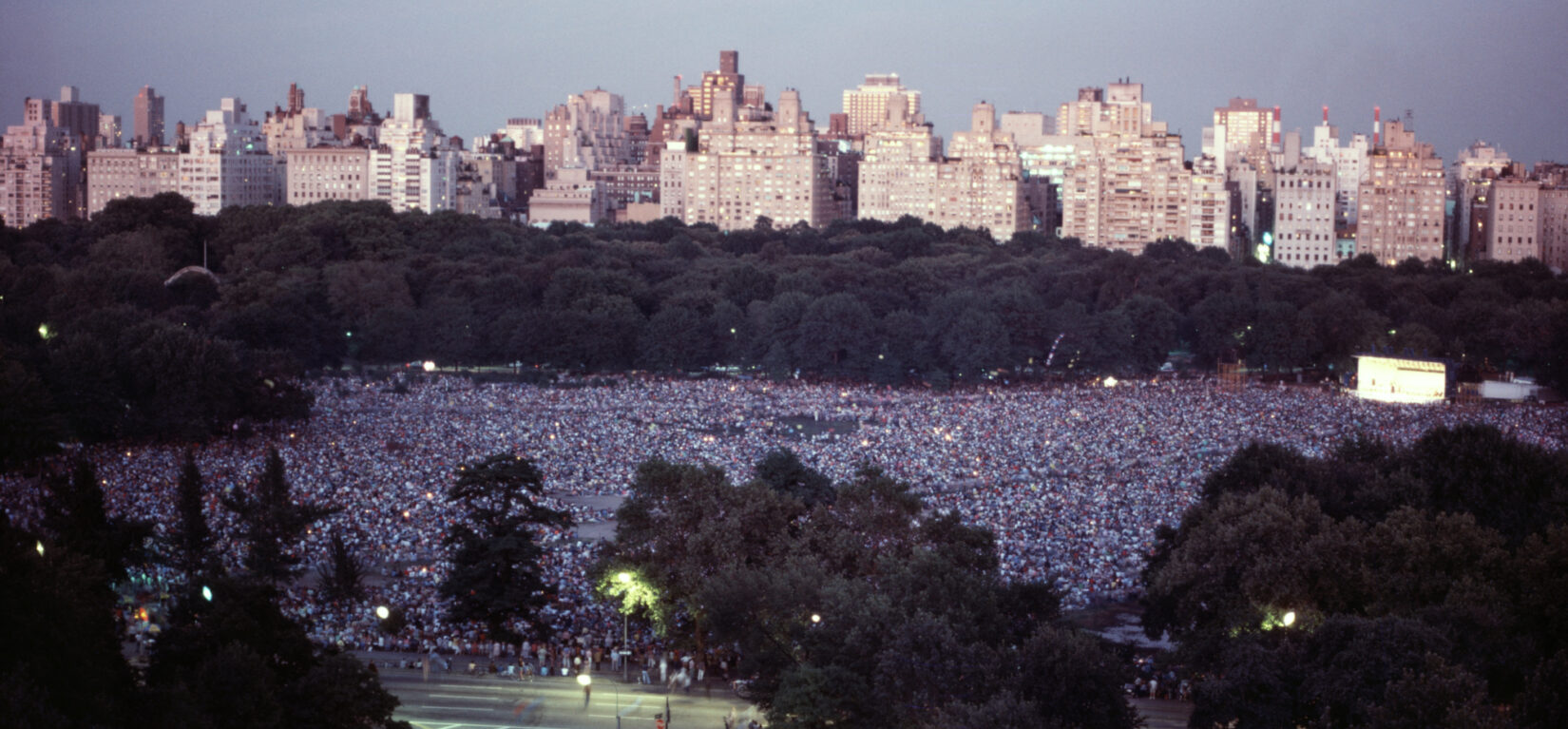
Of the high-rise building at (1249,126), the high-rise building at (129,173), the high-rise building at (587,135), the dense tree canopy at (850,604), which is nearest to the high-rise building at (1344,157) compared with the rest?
the high-rise building at (1249,126)

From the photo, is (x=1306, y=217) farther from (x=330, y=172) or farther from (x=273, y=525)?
(x=273, y=525)

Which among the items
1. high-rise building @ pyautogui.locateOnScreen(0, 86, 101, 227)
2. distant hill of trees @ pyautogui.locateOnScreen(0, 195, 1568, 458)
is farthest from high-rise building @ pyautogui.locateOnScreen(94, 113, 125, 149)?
distant hill of trees @ pyautogui.locateOnScreen(0, 195, 1568, 458)

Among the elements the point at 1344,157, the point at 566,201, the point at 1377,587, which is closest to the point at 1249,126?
the point at 1344,157

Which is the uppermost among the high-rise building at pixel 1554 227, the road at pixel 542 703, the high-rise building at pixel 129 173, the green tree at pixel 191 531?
the high-rise building at pixel 129 173

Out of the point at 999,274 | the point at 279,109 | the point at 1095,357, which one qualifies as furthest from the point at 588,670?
the point at 279,109

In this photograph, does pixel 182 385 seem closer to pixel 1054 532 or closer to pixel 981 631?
pixel 1054 532

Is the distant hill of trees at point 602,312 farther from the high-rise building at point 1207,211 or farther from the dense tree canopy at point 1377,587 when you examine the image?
the high-rise building at point 1207,211
